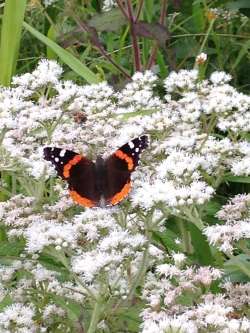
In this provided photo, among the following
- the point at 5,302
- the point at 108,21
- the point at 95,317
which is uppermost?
the point at 108,21

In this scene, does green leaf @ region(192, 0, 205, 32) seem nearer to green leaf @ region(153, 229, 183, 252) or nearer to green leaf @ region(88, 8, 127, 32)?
green leaf @ region(88, 8, 127, 32)

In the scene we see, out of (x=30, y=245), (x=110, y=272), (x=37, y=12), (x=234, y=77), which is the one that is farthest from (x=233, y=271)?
(x=37, y=12)

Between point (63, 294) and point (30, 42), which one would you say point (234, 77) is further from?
point (63, 294)

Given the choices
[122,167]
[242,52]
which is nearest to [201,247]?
[122,167]

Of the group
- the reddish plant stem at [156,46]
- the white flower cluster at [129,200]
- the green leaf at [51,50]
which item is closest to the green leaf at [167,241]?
the white flower cluster at [129,200]

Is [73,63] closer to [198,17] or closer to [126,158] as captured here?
[198,17]
